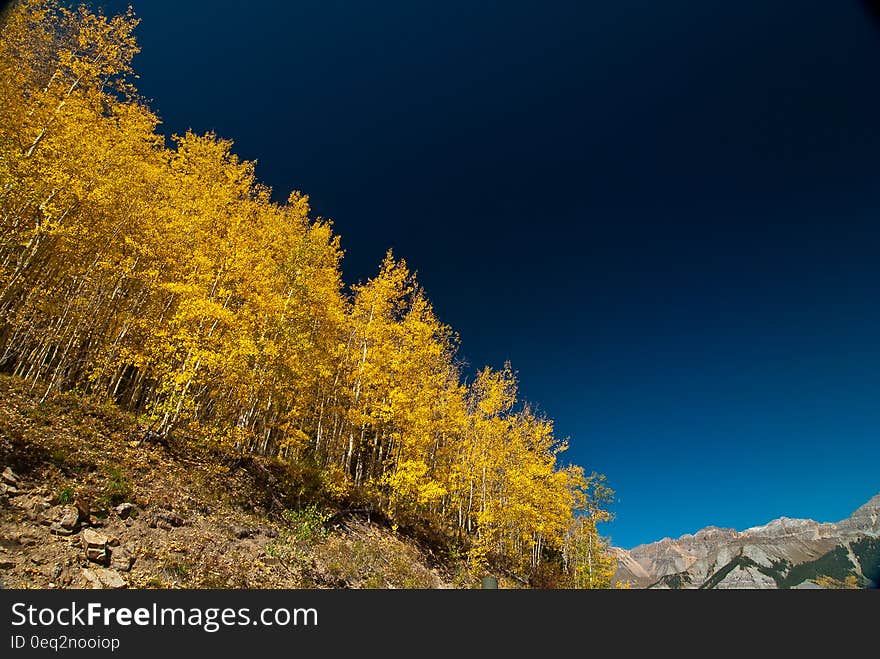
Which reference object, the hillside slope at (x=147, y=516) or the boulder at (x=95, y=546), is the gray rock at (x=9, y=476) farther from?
the boulder at (x=95, y=546)

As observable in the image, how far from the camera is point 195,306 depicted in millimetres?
9164

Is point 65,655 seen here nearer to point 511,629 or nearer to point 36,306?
point 511,629

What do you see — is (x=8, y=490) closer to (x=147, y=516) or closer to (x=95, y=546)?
(x=95, y=546)

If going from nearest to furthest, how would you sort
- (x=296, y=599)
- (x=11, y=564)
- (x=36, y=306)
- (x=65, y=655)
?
(x=65, y=655) < (x=296, y=599) < (x=11, y=564) < (x=36, y=306)

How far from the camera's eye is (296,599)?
3.66 meters

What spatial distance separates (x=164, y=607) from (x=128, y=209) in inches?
436

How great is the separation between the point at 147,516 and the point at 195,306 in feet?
14.4

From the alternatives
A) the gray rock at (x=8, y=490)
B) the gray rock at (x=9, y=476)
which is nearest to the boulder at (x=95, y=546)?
the gray rock at (x=8, y=490)

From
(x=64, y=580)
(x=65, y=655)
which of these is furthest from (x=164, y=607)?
(x=64, y=580)

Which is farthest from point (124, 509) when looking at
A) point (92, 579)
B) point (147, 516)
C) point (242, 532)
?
point (242, 532)

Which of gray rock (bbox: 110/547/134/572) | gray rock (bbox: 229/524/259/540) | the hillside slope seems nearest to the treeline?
the hillside slope

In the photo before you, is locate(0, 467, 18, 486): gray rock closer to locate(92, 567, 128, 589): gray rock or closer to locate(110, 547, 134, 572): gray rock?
locate(110, 547, 134, 572): gray rock

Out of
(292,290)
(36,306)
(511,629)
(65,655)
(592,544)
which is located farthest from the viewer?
(592,544)

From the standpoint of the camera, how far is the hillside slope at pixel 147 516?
18.9 ft
